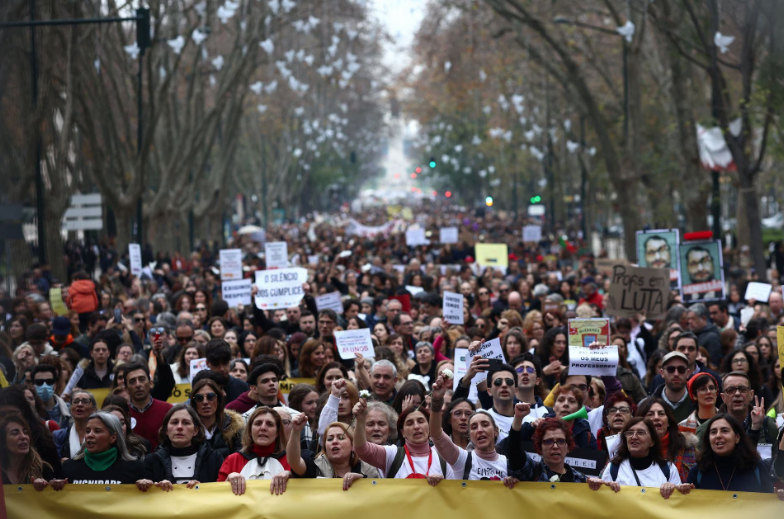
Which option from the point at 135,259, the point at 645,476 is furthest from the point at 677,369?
the point at 135,259

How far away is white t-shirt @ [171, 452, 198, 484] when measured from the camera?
22.5 feet

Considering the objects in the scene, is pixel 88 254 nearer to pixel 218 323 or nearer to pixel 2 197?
pixel 2 197

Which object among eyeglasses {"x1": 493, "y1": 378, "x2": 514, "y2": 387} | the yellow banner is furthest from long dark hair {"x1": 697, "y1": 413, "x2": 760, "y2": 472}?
eyeglasses {"x1": 493, "y1": 378, "x2": 514, "y2": 387}

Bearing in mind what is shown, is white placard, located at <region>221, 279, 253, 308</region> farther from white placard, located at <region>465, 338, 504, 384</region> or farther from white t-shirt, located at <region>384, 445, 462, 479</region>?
white t-shirt, located at <region>384, 445, 462, 479</region>

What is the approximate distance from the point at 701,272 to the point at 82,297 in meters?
8.68

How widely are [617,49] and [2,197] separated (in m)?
26.2

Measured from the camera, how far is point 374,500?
647cm

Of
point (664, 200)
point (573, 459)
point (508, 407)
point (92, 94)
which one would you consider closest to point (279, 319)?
point (508, 407)

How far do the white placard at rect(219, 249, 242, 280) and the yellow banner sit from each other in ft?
44.7

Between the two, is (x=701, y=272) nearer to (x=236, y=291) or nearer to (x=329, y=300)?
(x=329, y=300)

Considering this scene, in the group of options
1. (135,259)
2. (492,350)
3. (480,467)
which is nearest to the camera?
(480,467)

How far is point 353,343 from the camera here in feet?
34.3

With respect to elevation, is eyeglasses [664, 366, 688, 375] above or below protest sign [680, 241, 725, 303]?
below

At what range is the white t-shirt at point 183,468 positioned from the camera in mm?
6863
